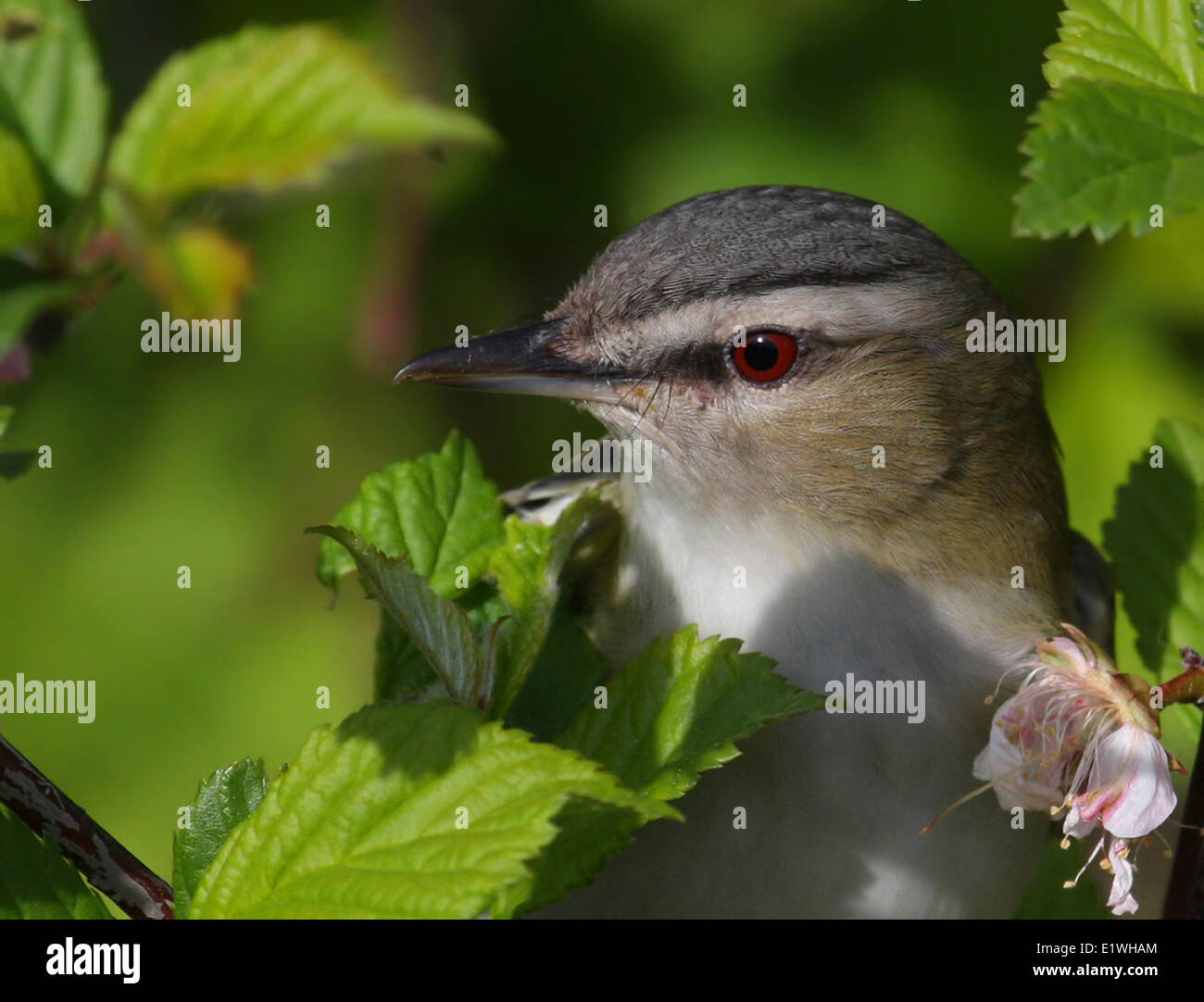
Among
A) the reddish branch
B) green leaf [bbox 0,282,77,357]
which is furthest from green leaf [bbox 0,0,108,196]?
the reddish branch

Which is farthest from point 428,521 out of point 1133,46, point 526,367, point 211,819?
point 1133,46

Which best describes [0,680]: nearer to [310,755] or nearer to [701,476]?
[701,476]

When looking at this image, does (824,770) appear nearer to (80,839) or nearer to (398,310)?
(80,839)

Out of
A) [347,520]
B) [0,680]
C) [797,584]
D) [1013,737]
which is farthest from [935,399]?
[0,680]

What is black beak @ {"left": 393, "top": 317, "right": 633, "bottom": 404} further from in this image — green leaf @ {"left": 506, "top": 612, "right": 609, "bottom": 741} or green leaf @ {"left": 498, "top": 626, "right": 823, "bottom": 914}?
green leaf @ {"left": 498, "top": 626, "right": 823, "bottom": 914}

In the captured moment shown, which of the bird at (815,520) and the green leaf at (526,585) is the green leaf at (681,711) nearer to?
the green leaf at (526,585)
